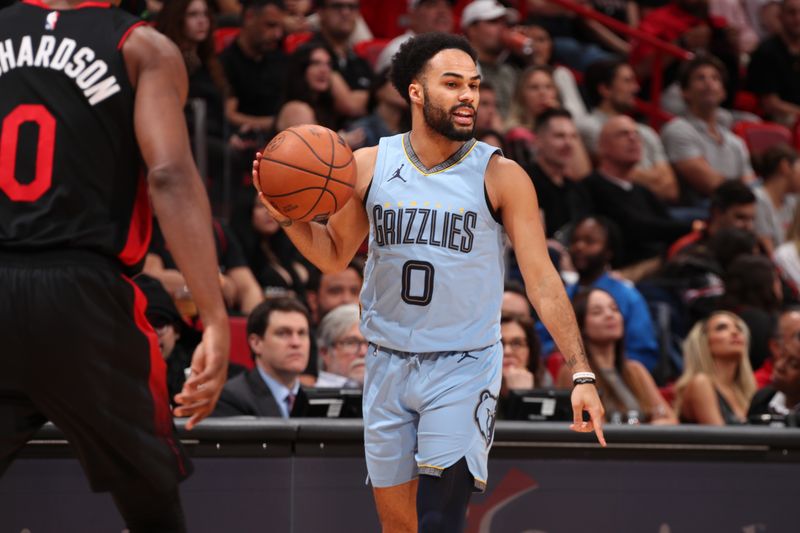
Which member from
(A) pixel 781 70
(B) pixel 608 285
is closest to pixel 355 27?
(B) pixel 608 285

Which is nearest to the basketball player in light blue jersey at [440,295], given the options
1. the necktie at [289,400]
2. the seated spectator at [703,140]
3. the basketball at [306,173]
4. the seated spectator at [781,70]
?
the basketball at [306,173]

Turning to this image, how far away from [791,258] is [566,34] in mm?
4752

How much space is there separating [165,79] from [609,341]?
4693mm

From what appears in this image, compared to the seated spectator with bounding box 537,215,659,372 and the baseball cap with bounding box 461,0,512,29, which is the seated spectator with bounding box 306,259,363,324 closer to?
the seated spectator with bounding box 537,215,659,372

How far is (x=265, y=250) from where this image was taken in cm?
860

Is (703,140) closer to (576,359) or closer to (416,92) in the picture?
(416,92)

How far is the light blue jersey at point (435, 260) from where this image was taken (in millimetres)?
4379

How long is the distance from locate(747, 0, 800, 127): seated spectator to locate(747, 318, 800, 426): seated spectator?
738 cm

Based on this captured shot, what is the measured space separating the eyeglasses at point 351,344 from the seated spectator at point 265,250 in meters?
1.52

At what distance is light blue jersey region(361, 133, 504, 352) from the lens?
14.4 feet

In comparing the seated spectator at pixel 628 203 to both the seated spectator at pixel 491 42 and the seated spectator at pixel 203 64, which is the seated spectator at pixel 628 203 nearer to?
the seated spectator at pixel 491 42

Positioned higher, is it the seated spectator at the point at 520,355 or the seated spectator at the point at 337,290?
the seated spectator at the point at 337,290

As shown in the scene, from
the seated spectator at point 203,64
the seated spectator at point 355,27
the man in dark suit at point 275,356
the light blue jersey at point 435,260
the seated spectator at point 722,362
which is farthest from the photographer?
the seated spectator at point 355,27

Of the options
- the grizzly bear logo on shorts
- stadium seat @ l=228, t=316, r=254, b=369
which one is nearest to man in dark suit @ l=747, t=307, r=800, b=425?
the grizzly bear logo on shorts
